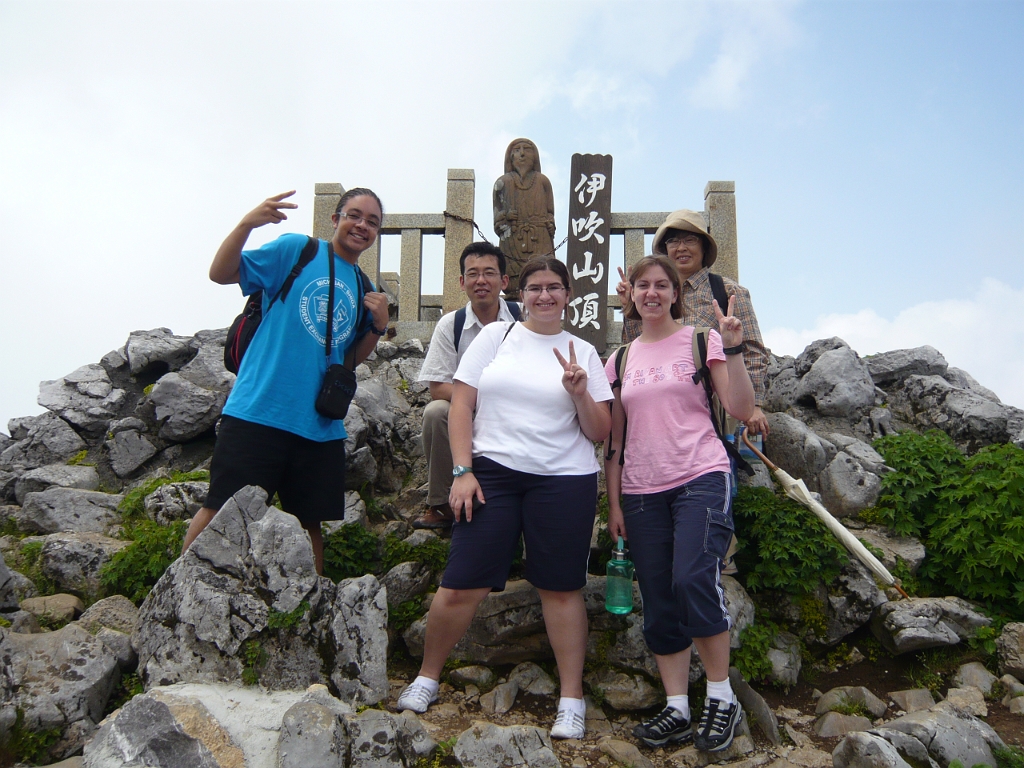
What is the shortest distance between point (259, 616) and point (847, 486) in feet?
17.0

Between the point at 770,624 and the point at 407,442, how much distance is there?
14.0ft

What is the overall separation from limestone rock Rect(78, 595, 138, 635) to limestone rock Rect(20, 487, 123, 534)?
2393mm

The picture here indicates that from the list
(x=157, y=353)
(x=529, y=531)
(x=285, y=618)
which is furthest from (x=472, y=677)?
(x=157, y=353)

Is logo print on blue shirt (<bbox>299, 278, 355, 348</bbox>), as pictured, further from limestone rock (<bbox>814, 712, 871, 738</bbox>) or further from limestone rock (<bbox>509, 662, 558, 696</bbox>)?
limestone rock (<bbox>814, 712, 871, 738</bbox>)

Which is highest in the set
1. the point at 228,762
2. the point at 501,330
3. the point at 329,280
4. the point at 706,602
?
the point at 329,280

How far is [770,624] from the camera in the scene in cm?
488

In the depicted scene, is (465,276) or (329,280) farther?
(465,276)

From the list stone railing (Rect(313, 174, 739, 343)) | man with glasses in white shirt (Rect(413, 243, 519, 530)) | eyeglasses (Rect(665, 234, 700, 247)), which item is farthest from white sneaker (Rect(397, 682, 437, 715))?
stone railing (Rect(313, 174, 739, 343))

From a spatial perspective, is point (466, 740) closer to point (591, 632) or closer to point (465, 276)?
point (591, 632)

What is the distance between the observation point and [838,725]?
409 cm

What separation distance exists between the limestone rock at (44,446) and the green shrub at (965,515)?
Result: 905 centimetres

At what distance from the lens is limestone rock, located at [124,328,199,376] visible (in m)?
9.02

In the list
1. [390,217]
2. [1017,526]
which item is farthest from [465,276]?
[390,217]

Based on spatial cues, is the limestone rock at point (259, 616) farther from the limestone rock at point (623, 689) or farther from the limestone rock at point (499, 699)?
the limestone rock at point (623, 689)
